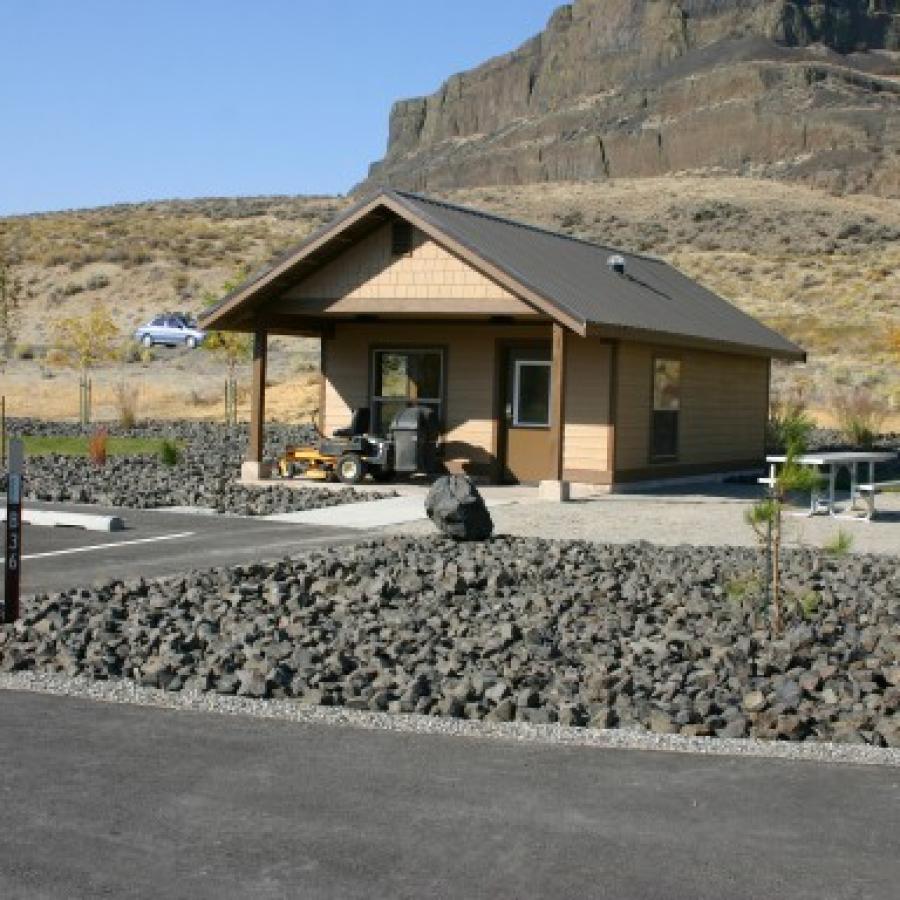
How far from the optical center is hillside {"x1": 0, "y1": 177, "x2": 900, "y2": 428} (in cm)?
4703

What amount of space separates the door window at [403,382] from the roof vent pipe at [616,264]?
3.68m

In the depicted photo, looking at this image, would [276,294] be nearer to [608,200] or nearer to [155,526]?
[155,526]

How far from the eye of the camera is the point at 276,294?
2322 cm

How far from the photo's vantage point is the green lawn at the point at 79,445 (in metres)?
28.2

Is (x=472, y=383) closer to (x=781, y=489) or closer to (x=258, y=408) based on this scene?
(x=258, y=408)

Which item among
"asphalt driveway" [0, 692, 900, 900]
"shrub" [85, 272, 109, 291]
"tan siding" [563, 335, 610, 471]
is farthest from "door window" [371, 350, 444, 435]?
"shrub" [85, 272, 109, 291]

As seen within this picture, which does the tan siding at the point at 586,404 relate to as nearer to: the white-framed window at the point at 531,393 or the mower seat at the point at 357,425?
the white-framed window at the point at 531,393

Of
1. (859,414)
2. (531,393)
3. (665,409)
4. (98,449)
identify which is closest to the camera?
(531,393)

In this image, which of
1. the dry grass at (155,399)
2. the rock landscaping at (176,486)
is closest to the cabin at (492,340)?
the rock landscaping at (176,486)

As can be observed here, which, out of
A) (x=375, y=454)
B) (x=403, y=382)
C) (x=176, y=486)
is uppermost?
(x=403, y=382)

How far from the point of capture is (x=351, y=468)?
74.5 feet

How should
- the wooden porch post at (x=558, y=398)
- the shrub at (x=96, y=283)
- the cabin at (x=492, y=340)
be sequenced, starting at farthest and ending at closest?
the shrub at (x=96, y=283) → the cabin at (x=492, y=340) → the wooden porch post at (x=558, y=398)

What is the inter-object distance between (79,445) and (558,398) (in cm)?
1277

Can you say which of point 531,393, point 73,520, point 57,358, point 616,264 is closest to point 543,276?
point 531,393
